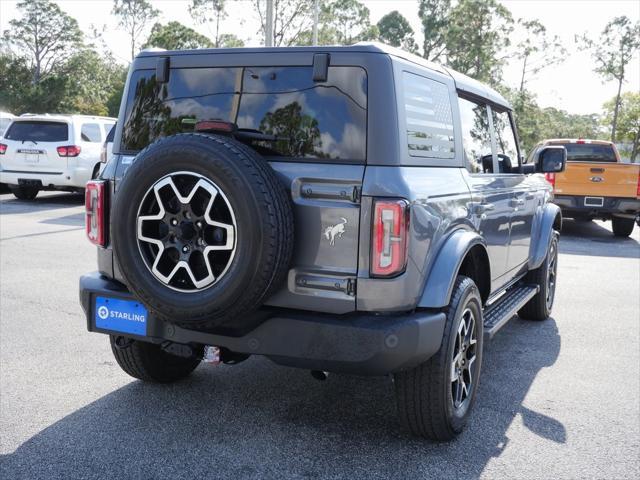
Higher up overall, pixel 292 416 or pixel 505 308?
pixel 505 308

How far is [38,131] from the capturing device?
14055 millimetres

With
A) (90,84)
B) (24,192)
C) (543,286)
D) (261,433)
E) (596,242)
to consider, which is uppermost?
(90,84)

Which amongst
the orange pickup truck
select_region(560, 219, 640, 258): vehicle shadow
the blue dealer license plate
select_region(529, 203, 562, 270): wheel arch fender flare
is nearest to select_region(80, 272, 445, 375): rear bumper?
the blue dealer license plate

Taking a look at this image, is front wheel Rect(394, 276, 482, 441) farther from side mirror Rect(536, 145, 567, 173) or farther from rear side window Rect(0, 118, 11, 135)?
rear side window Rect(0, 118, 11, 135)

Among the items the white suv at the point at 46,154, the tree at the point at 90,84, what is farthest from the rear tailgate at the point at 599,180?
the tree at the point at 90,84

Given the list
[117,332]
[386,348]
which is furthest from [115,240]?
[386,348]

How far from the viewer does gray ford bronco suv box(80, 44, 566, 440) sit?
114 inches

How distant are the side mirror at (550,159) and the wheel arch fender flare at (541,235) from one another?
0.40m

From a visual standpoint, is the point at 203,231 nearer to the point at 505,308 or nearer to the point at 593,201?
the point at 505,308

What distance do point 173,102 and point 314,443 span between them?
186cm

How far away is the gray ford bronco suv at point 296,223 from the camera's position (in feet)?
9.50

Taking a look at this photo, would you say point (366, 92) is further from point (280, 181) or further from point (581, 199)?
point (581, 199)

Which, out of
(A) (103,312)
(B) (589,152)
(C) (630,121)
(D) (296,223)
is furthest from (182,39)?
(D) (296,223)

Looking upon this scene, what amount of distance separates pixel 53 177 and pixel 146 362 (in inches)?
436
